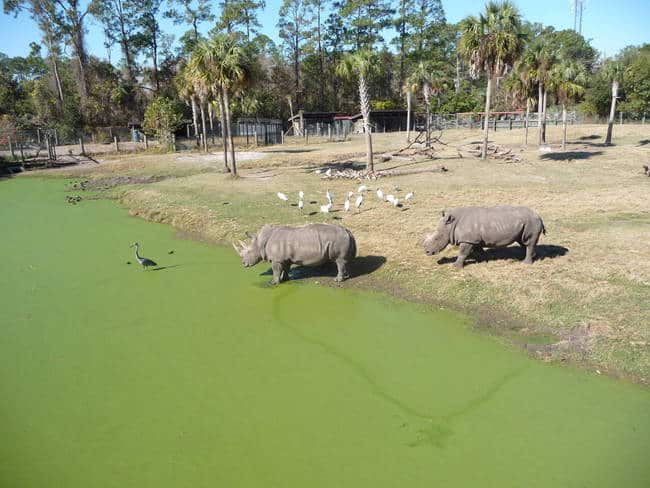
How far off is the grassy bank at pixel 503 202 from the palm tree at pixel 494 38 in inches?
228

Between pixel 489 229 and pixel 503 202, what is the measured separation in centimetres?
820

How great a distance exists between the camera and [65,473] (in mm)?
6520

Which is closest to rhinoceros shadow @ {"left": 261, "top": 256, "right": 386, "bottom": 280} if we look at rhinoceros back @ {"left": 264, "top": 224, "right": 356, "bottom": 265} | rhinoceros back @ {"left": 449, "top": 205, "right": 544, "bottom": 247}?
rhinoceros back @ {"left": 264, "top": 224, "right": 356, "bottom": 265}

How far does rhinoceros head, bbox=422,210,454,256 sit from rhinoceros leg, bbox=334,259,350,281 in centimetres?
217

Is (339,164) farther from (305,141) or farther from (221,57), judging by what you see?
(305,141)

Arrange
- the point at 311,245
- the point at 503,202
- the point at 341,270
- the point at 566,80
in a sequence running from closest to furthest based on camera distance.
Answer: the point at 311,245
the point at 341,270
the point at 503,202
the point at 566,80

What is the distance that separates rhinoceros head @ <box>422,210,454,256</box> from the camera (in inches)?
483

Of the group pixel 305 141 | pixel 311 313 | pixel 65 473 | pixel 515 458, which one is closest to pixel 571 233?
pixel 311 313

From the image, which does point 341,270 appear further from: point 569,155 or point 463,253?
point 569,155

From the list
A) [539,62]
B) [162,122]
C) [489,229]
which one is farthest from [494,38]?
[162,122]

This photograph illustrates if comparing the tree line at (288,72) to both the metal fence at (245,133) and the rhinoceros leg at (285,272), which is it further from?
the rhinoceros leg at (285,272)

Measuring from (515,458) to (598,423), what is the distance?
1.62m

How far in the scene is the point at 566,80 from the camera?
33.1 m

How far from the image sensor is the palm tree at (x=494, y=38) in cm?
2563
